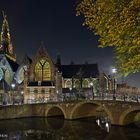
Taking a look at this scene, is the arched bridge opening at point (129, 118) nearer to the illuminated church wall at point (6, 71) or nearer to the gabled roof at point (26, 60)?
the gabled roof at point (26, 60)

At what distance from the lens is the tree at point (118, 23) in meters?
12.9

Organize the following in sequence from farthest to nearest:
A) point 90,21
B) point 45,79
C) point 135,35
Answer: point 45,79 → point 90,21 → point 135,35

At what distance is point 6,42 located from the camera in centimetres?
11225

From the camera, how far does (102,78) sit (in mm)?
89938

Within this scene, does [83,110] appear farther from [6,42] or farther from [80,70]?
[6,42]

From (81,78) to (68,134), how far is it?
5492 cm

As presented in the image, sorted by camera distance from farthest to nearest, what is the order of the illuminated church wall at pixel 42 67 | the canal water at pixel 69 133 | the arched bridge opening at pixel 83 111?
the illuminated church wall at pixel 42 67, the arched bridge opening at pixel 83 111, the canal water at pixel 69 133

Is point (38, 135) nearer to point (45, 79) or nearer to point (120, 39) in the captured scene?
point (120, 39)

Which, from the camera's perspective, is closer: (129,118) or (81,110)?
(129,118)

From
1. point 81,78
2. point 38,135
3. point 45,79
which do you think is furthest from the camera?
point 81,78

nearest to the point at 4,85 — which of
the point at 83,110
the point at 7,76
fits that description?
the point at 7,76

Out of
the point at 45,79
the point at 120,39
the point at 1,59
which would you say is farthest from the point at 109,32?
the point at 1,59

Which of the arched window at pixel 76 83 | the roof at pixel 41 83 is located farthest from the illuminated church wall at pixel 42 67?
the arched window at pixel 76 83

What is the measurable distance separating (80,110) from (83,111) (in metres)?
1.44
